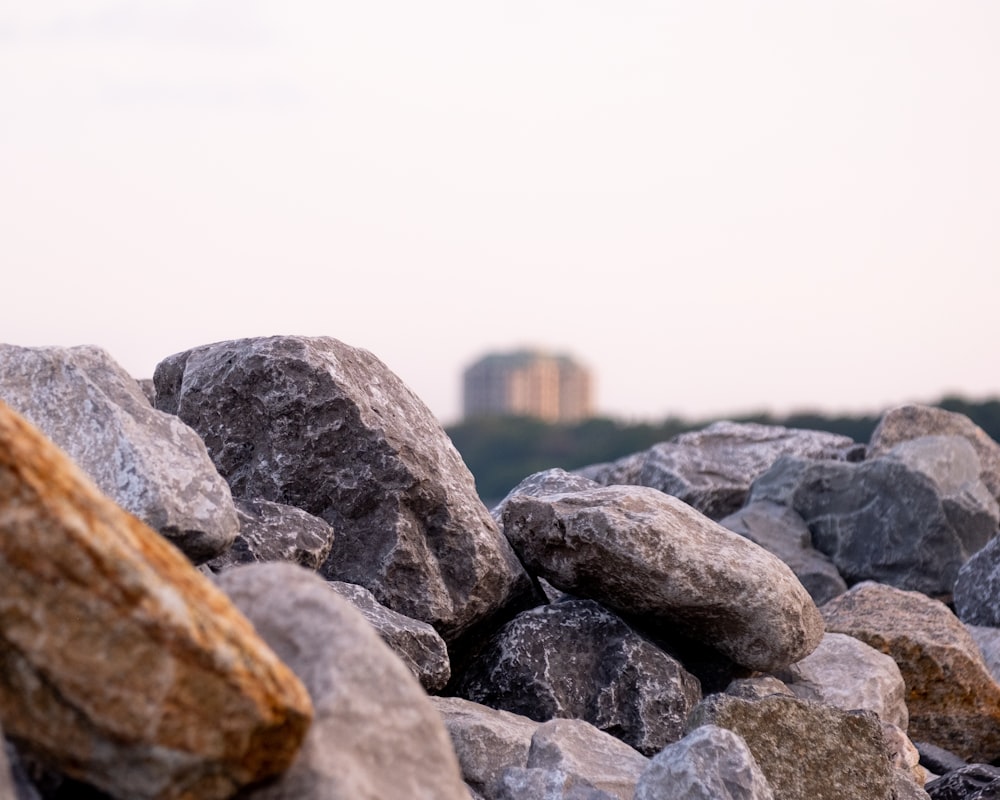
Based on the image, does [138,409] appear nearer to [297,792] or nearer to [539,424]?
[297,792]

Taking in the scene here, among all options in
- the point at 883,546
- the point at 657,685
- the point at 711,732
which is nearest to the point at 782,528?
the point at 883,546

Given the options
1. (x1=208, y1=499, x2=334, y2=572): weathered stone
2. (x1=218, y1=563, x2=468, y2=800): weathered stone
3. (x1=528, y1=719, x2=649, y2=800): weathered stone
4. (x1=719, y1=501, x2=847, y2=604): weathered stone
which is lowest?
(x1=719, y1=501, x2=847, y2=604): weathered stone

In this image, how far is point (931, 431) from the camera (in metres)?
13.0

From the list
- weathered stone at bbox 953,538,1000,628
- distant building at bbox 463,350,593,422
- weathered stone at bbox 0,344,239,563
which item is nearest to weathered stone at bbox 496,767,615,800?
weathered stone at bbox 0,344,239,563

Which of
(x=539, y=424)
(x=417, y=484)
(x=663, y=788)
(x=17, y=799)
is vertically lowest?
(x=539, y=424)

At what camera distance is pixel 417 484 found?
646cm

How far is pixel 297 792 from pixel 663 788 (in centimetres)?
178

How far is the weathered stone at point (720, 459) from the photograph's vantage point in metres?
11.8

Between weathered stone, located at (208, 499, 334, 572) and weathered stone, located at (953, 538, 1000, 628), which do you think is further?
weathered stone, located at (953, 538, 1000, 628)

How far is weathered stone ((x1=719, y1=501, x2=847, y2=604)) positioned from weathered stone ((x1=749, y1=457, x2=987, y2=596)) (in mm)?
191

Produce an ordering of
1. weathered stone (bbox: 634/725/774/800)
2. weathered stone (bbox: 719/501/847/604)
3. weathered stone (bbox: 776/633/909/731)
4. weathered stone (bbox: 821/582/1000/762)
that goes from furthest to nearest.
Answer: weathered stone (bbox: 719/501/847/604), weathered stone (bbox: 821/582/1000/762), weathered stone (bbox: 776/633/909/731), weathered stone (bbox: 634/725/774/800)

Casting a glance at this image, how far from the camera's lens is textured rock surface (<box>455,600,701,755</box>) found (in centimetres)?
614

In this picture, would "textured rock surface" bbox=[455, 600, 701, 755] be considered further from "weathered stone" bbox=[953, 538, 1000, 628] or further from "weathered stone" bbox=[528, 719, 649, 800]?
"weathered stone" bbox=[953, 538, 1000, 628]

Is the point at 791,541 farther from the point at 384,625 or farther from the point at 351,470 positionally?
the point at 384,625
